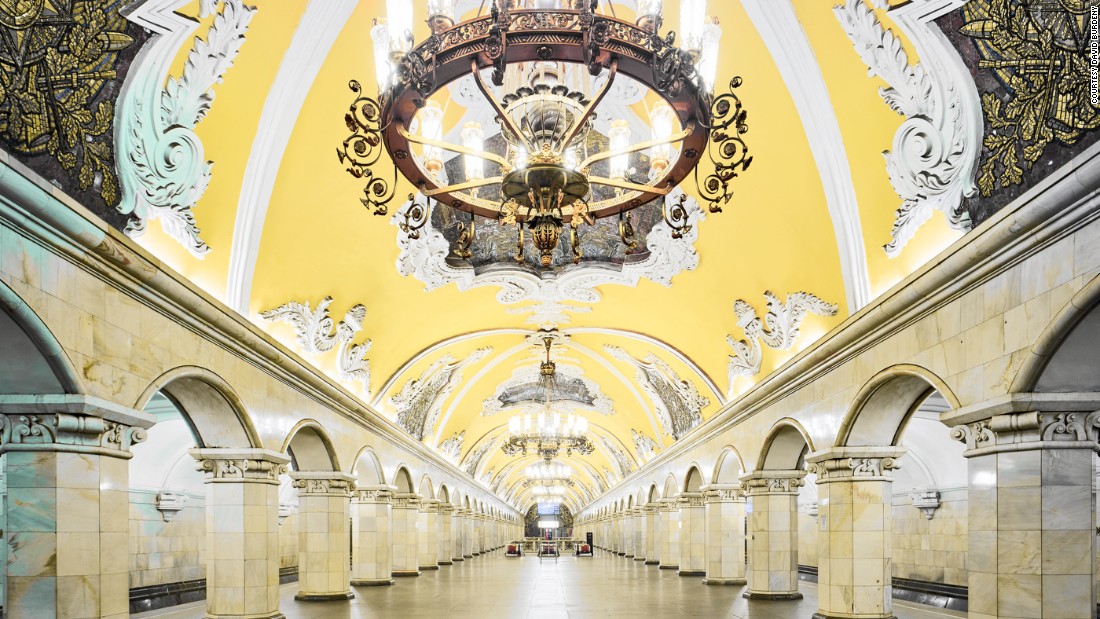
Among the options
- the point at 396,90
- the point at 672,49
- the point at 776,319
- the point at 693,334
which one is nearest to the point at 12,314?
the point at 396,90

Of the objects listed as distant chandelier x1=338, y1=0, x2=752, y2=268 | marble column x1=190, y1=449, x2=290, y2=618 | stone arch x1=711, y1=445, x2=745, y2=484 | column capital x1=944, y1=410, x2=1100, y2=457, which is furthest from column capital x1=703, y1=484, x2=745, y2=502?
distant chandelier x1=338, y1=0, x2=752, y2=268

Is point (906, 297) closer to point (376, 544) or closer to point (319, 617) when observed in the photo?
point (319, 617)

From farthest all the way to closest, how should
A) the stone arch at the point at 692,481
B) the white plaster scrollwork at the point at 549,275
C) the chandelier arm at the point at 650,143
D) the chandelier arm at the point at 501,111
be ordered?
the stone arch at the point at 692,481
the white plaster scrollwork at the point at 549,275
the chandelier arm at the point at 650,143
the chandelier arm at the point at 501,111

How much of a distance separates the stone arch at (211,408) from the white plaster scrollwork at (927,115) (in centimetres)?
671

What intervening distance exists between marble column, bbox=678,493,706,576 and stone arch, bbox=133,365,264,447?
42.1ft

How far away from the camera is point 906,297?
7.61 meters

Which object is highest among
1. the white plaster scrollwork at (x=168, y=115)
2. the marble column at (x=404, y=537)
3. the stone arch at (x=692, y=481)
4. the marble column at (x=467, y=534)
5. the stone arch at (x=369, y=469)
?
the white plaster scrollwork at (x=168, y=115)

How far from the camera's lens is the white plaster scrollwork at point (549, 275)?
39.3 ft

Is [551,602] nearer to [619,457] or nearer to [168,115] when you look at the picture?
[168,115]

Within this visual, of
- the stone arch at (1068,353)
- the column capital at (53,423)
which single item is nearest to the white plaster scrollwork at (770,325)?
the stone arch at (1068,353)

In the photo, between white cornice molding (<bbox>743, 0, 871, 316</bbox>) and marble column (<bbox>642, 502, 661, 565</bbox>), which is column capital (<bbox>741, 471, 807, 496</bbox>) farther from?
marble column (<bbox>642, 502, 661, 565</bbox>)

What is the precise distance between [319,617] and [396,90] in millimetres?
8408

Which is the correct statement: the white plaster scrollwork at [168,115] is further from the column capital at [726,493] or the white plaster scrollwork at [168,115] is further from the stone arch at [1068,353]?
the column capital at [726,493]

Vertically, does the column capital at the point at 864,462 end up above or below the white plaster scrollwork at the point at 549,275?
below
